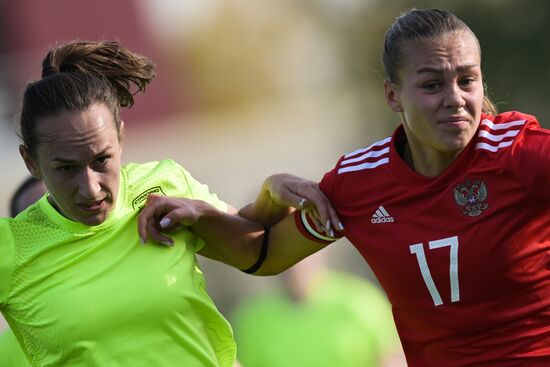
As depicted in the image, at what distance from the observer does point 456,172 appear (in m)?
3.85

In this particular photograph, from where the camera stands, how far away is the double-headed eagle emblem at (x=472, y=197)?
3787 millimetres

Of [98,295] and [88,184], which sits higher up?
[88,184]

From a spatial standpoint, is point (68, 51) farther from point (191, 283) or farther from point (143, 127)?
point (143, 127)

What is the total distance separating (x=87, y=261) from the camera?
12.7 feet

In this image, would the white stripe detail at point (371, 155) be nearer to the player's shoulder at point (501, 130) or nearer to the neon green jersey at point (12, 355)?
the player's shoulder at point (501, 130)

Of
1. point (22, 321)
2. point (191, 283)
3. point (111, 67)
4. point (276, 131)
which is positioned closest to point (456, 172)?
point (191, 283)

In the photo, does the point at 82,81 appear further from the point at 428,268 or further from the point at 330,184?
the point at 428,268

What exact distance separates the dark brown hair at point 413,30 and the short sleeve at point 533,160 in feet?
1.33

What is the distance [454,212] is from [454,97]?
0.37 meters

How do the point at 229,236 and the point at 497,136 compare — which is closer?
the point at 497,136

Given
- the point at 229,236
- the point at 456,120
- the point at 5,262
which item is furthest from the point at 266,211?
the point at 5,262

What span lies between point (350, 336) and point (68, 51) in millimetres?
1974

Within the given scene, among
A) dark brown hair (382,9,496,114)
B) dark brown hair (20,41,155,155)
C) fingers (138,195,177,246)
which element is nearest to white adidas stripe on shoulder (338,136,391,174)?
dark brown hair (382,9,496,114)

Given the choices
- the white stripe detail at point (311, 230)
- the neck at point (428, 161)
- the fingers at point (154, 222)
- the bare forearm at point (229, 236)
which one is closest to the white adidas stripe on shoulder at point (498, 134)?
the neck at point (428, 161)
